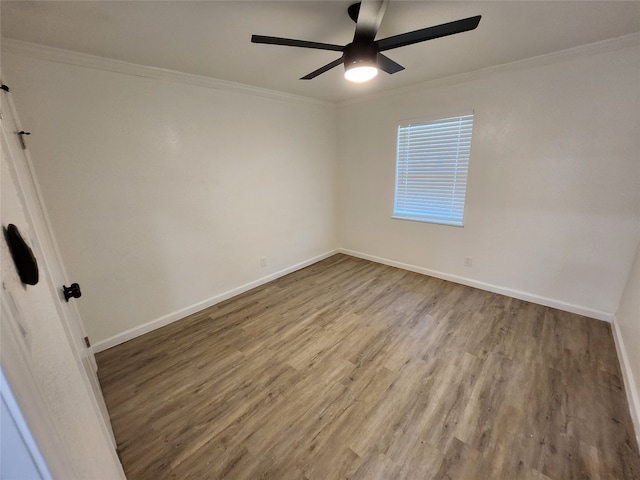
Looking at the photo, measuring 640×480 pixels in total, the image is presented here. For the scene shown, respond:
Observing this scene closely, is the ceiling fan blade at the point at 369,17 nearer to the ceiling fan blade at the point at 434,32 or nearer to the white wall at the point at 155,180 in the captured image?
the ceiling fan blade at the point at 434,32

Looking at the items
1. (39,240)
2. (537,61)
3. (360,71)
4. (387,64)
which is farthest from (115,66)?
(537,61)

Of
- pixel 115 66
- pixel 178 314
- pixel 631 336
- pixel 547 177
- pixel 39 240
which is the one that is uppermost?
pixel 115 66

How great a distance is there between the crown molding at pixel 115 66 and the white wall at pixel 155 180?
0.12 ft

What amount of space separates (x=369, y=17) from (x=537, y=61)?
202cm

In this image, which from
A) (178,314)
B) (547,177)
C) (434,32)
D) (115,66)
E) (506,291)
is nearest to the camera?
(434,32)

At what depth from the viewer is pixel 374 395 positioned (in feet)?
5.81

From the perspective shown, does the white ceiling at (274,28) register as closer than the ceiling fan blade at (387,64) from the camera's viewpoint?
Yes

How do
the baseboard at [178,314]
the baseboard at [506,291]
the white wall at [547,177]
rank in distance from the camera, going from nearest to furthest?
the white wall at [547,177], the baseboard at [178,314], the baseboard at [506,291]

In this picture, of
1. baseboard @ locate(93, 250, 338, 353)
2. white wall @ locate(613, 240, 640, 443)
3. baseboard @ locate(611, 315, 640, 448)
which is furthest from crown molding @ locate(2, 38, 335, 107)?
baseboard @ locate(611, 315, 640, 448)

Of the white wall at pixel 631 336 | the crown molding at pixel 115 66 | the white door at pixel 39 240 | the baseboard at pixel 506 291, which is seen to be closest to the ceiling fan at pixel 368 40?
the white door at pixel 39 240

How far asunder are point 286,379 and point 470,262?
255 centimetres

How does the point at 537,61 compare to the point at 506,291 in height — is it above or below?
above

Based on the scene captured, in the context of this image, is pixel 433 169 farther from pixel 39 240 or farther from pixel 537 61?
pixel 39 240

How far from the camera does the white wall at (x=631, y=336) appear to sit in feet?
5.32
